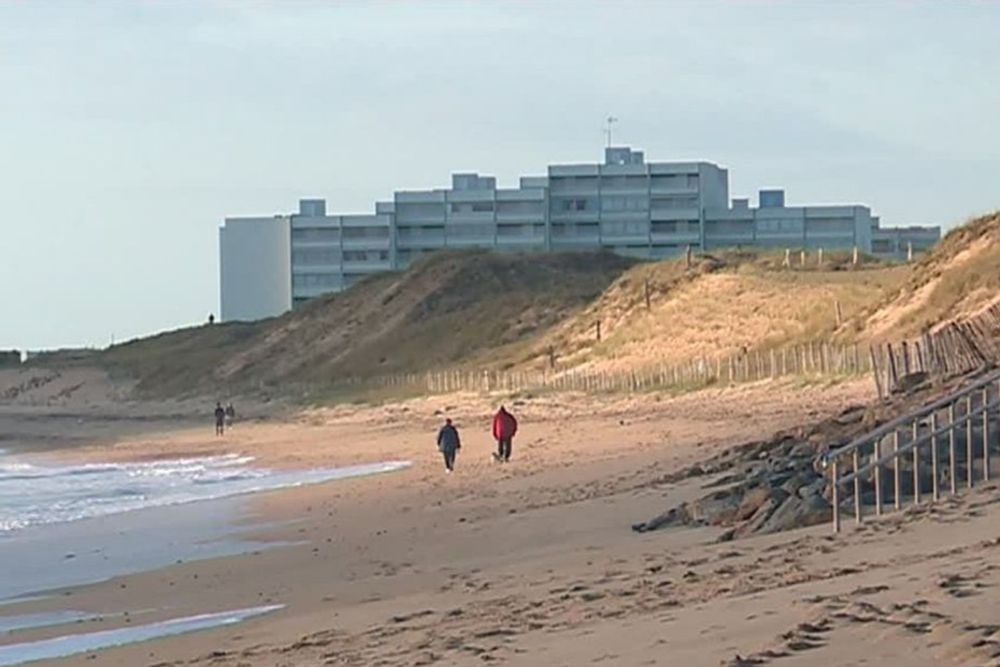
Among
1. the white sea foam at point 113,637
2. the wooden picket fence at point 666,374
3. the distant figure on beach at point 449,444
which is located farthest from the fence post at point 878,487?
the wooden picket fence at point 666,374

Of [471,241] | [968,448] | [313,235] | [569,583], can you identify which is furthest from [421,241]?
[569,583]

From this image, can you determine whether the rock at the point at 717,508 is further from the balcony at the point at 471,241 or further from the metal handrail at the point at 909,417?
the balcony at the point at 471,241

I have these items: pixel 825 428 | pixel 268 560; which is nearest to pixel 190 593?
pixel 268 560

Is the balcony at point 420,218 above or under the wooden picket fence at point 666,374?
above

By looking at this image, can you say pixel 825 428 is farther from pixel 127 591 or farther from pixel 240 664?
pixel 240 664

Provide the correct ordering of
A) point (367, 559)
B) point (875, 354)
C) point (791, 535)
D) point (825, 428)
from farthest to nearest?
point (875, 354) < point (825, 428) < point (367, 559) < point (791, 535)

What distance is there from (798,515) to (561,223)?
361ft

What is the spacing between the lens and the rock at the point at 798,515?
15414mm

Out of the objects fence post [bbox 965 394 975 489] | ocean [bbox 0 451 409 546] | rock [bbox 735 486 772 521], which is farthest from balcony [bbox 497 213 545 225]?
fence post [bbox 965 394 975 489]

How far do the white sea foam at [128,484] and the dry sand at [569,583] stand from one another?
10.6ft

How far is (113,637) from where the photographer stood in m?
15.4

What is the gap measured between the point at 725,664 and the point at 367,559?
37.0 ft

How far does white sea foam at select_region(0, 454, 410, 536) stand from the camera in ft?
104

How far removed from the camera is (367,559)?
64.1 feet
